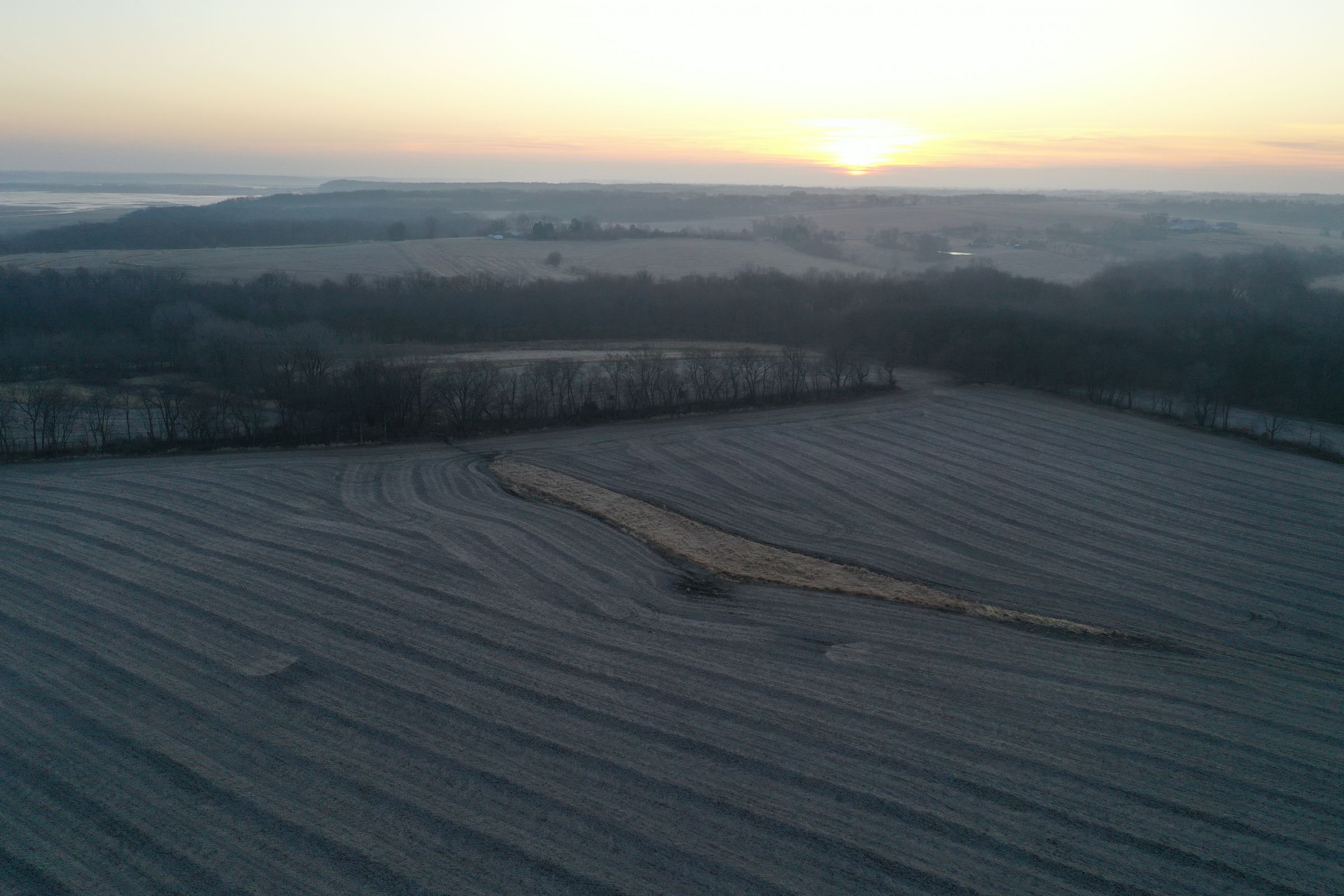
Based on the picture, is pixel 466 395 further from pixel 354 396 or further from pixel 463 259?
pixel 463 259

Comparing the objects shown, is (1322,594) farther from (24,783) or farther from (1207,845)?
(24,783)

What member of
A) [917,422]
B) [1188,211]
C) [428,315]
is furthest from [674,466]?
A: [1188,211]

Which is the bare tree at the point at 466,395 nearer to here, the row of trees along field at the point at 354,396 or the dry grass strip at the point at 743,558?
the row of trees along field at the point at 354,396

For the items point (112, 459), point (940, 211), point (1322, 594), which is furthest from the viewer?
point (940, 211)

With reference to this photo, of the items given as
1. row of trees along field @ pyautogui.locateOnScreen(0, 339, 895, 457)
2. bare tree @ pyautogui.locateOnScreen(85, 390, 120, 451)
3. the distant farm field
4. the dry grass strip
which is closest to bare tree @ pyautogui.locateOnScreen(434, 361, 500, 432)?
row of trees along field @ pyautogui.locateOnScreen(0, 339, 895, 457)

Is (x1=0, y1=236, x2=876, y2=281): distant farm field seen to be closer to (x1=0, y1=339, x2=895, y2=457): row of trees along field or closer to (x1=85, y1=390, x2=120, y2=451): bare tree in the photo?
(x1=0, y1=339, x2=895, y2=457): row of trees along field

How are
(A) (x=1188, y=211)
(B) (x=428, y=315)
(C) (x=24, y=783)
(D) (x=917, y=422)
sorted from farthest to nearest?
(A) (x=1188, y=211) → (B) (x=428, y=315) → (D) (x=917, y=422) → (C) (x=24, y=783)
